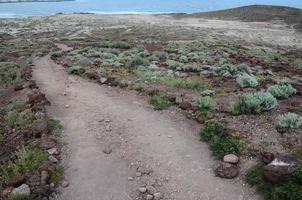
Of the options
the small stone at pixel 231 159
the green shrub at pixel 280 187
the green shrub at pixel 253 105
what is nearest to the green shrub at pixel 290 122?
the green shrub at pixel 253 105

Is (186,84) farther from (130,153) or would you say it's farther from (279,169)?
(279,169)

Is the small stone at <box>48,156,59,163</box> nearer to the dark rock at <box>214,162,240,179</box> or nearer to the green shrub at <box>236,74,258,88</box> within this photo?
the dark rock at <box>214,162,240,179</box>

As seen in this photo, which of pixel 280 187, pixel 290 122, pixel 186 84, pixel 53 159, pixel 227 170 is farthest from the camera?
pixel 186 84

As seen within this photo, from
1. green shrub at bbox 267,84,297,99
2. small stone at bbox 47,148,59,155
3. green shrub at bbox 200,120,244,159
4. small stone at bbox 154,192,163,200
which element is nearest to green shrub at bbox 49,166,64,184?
small stone at bbox 47,148,59,155

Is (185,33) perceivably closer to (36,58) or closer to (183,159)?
(36,58)

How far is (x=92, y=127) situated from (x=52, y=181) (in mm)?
3016

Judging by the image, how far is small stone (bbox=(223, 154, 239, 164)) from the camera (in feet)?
30.2

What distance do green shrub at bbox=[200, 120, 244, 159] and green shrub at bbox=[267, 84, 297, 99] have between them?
328 centimetres

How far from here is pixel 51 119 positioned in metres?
11.8

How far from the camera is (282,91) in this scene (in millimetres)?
13688

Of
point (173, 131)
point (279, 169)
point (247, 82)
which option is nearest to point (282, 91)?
point (247, 82)

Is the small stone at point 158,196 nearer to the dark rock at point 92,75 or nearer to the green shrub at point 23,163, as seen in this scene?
the green shrub at point 23,163

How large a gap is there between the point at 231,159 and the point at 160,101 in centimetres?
435

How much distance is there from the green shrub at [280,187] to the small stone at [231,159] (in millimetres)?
724
